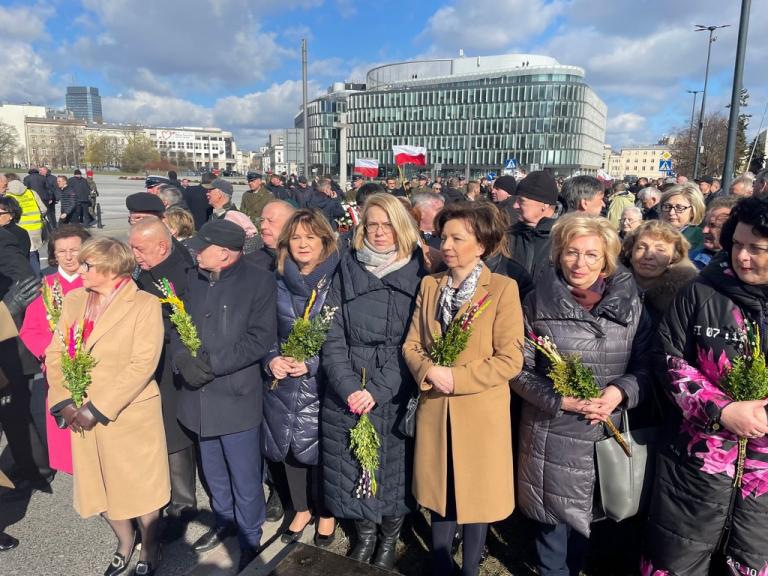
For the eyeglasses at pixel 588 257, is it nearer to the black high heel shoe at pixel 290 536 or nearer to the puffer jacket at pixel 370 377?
the puffer jacket at pixel 370 377

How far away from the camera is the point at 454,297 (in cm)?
273

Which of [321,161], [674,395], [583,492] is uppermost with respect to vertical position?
[321,161]

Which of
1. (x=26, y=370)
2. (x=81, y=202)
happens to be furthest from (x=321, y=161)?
(x=26, y=370)

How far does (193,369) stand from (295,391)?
2.01 ft

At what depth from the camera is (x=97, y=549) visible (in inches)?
130

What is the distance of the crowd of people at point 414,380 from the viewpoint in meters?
2.34

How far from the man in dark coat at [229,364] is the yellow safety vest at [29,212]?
8015 mm

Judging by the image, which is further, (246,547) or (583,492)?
(246,547)

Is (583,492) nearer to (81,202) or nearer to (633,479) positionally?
(633,479)

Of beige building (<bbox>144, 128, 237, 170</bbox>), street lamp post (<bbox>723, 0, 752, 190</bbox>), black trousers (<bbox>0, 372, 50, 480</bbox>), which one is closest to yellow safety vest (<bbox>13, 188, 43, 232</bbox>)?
Result: black trousers (<bbox>0, 372, 50, 480</bbox>)

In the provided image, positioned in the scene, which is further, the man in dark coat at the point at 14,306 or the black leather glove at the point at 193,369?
the man in dark coat at the point at 14,306

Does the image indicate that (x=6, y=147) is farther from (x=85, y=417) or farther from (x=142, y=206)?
(x=85, y=417)

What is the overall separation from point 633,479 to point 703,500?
330mm

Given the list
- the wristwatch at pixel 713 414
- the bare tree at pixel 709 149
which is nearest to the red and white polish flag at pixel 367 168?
the wristwatch at pixel 713 414
